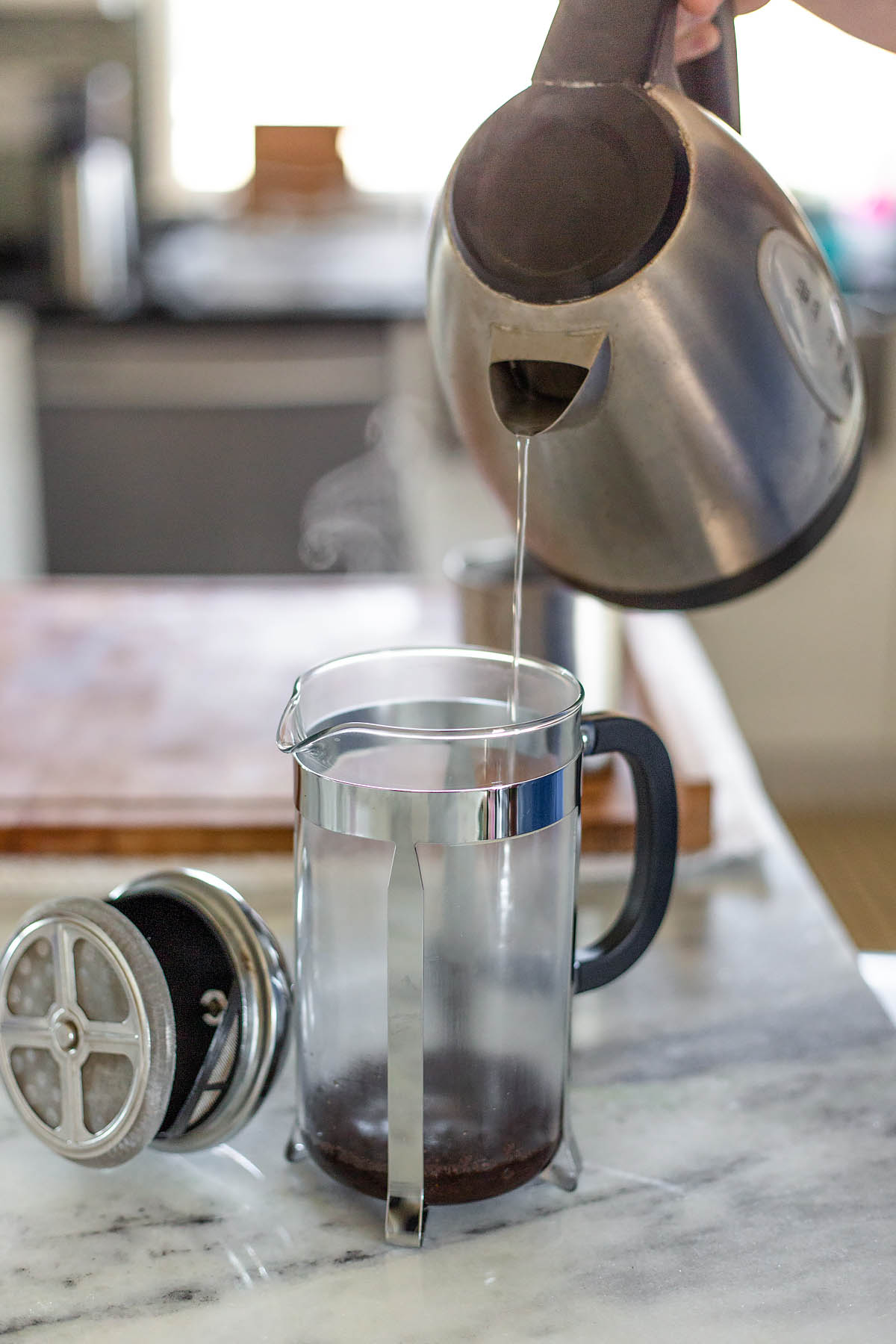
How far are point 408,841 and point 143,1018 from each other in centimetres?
12

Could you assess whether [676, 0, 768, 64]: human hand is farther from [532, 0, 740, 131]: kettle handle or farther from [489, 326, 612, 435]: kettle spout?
[489, 326, 612, 435]: kettle spout

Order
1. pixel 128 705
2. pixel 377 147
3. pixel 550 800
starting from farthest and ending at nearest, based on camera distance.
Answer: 1. pixel 377 147
2. pixel 128 705
3. pixel 550 800

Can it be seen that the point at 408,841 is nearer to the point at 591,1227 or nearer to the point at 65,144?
the point at 591,1227

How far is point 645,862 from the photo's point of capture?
0.56 m

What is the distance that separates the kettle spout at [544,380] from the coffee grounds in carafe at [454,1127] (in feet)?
0.79

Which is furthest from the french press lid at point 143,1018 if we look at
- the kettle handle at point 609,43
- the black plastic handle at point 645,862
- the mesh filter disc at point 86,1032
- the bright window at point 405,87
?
the bright window at point 405,87

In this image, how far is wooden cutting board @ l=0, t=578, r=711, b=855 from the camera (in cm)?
82

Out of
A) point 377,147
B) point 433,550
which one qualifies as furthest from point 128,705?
point 377,147

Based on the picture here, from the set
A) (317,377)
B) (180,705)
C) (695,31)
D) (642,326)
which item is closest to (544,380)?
(642,326)

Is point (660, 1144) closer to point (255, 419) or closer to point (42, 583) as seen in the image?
point (42, 583)

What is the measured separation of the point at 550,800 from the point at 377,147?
9.46 ft

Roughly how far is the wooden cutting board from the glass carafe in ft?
0.91

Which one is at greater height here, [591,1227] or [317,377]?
[591,1227]

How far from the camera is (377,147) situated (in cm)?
310
